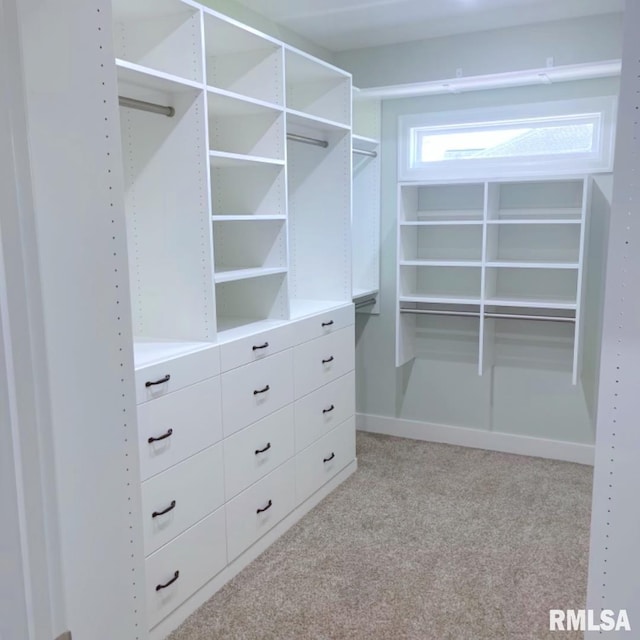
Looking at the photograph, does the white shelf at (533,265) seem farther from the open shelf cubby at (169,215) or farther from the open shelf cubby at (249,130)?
the open shelf cubby at (169,215)

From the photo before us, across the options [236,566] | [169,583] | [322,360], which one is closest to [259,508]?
[236,566]

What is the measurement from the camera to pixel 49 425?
78 cm

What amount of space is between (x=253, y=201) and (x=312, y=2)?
1.09 m

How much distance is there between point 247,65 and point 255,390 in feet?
5.07

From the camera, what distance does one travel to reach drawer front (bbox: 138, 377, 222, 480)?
2268 mm

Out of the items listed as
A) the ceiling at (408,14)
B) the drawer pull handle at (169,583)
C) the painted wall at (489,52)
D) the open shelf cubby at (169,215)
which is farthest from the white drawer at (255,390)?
the painted wall at (489,52)

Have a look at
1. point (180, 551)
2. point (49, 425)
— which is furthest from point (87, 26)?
point (180, 551)

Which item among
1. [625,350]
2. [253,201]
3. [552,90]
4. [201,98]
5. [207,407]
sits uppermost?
[552,90]

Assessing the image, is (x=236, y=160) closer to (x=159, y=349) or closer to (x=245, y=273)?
(x=245, y=273)

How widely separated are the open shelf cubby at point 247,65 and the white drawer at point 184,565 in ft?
6.34

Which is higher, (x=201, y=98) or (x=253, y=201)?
(x=201, y=98)

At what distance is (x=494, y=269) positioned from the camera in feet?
13.5

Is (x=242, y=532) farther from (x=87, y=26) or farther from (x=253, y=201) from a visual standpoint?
(x=87, y=26)

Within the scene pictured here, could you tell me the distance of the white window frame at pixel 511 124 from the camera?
3750 mm
